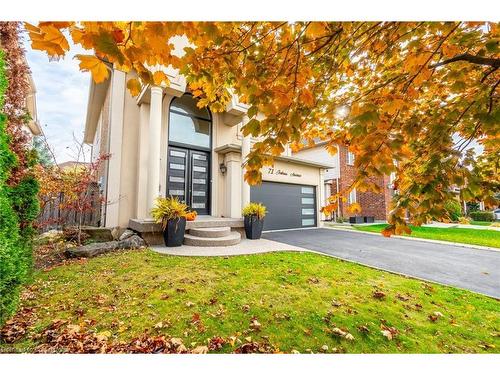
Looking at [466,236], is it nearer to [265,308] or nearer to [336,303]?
[336,303]

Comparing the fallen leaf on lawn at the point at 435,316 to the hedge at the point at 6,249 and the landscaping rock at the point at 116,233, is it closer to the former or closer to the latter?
the hedge at the point at 6,249

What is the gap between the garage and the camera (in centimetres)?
987

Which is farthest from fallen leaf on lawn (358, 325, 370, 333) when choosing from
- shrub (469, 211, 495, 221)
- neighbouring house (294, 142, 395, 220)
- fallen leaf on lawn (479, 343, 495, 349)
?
shrub (469, 211, 495, 221)

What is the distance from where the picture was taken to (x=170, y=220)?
19.6 ft

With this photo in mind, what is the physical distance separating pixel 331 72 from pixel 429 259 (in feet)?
18.0

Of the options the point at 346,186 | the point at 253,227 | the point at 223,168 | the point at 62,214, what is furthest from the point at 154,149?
the point at 346,186

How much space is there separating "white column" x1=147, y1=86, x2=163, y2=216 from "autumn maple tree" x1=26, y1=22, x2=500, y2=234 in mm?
4563

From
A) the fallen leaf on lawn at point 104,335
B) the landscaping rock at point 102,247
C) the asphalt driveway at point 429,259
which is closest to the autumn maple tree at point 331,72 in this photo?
the fallen leaf on lawn at point 104,335

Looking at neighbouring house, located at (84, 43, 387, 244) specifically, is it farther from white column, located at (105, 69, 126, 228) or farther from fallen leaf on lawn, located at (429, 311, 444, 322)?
fallen leaf on lawn, located at (429, 311, 444, 322)

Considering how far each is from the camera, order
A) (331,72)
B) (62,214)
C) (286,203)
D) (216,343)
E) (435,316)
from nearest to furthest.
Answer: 1. (216,343)
2. (331,72)
3. (435,316)
4. (62,214)
5. (286,203)

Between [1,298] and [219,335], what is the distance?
204 cm

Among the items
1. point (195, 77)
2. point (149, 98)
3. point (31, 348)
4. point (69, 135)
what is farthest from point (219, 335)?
point (69, 135)
